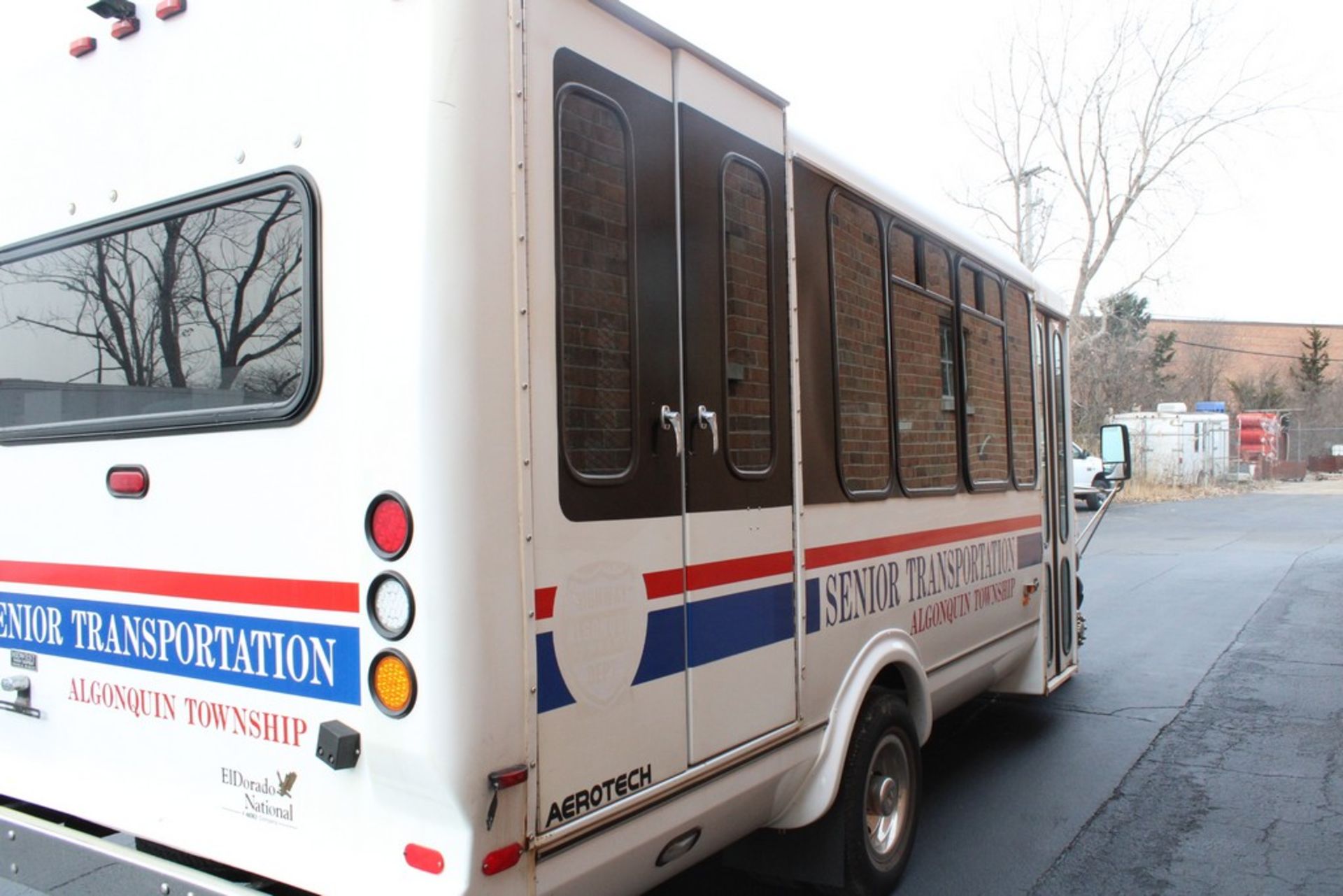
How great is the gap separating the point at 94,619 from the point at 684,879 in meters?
2.52

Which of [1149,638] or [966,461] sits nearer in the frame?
[966,461]

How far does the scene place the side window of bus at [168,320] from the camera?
268cm

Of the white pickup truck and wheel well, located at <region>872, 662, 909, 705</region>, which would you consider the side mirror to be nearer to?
wheel well, located at <region>872, 662, 909, 705</region>

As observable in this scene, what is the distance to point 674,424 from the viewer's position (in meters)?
2.96

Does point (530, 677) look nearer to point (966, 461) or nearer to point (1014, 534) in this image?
point (966, 461)

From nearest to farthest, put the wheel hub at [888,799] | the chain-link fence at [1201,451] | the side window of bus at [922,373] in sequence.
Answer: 1. the wheel hub at [888,799]
2. the side window of bus at [922,373]
3. the chain-link fence at [1201,451]

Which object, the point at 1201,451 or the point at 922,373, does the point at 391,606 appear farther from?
the point at 1201,451

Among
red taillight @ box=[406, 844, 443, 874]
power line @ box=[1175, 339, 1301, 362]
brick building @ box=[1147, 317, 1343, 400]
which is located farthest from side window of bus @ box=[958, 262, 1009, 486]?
power line @ box=[1175, 339, 1301, 362]

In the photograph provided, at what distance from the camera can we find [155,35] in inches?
116

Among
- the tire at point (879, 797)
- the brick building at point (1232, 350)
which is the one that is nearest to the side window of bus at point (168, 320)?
the tire at point (879, 797)

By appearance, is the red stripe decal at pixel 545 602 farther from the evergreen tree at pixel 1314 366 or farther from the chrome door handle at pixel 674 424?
the evergreen tree at pixel 1314 366

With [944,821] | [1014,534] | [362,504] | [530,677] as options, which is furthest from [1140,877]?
[362,504]

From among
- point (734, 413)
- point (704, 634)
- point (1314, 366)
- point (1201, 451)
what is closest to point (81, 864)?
point (704, 634)

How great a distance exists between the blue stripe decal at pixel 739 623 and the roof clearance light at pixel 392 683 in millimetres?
873
